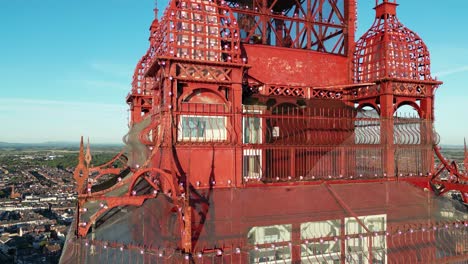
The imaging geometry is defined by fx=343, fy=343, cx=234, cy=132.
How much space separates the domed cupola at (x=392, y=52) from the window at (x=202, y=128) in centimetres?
695

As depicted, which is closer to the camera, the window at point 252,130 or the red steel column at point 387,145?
the window at point 252,130

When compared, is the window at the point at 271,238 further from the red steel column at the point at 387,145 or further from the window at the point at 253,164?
the red steel column at the point at 387,145

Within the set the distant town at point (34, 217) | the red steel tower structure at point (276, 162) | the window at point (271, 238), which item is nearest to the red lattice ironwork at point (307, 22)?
the red steel tower structure at point (276, 162)

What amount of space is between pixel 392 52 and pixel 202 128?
8368 mm

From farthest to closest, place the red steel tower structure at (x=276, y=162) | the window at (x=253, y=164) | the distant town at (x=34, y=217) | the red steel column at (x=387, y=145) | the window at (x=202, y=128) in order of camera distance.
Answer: the distant town at (x=34, y=217), the red steel column at (x=387, y=145), the window at (x=253, y=164), the window at (x=202, y=128), the red steel tower structure at (x=276, y=162)

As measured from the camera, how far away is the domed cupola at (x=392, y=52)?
537 inches

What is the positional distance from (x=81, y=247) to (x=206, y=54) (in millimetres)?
6505

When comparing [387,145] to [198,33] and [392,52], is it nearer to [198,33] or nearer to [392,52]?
[392,52]

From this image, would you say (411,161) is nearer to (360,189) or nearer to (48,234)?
(360,189)

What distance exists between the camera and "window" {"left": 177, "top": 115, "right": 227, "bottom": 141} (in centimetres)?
1076

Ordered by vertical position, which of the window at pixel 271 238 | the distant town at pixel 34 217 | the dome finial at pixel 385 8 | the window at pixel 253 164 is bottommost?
the distant town at pixel 34 217

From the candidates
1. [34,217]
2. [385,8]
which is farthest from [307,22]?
[34,217]

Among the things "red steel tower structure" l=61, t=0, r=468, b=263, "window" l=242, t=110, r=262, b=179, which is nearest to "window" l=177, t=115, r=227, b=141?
"red steel tower structure" l=61, t=0, r=468, b=263

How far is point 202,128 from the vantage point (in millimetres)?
11078
